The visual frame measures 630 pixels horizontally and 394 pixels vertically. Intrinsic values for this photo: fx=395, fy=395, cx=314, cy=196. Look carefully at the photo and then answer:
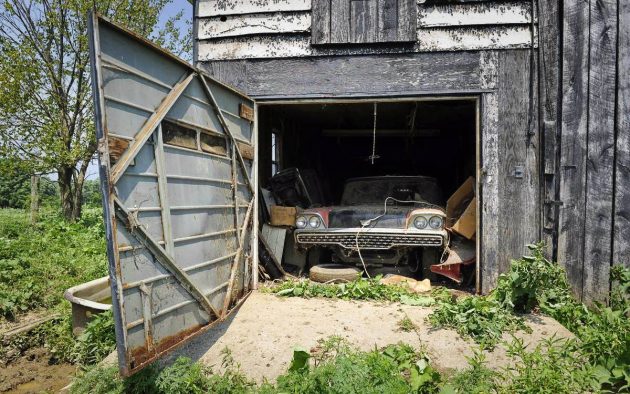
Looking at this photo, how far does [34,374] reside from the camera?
11.9ft

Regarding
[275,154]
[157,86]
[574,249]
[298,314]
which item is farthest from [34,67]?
[574,249]

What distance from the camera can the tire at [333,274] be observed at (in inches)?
198

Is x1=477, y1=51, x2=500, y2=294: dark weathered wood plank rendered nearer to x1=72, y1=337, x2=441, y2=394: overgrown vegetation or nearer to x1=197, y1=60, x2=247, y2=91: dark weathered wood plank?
x1=72, y1=337, x2=441, y2=394: overgrown vegetation

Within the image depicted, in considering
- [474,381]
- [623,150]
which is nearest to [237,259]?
[474,381]

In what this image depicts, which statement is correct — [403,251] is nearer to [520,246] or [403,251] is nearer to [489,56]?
[520,246]

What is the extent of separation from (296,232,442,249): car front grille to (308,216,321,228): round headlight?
147 mm

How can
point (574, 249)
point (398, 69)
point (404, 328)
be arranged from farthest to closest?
point (398, 69), point (574, 249), point (404, 328)

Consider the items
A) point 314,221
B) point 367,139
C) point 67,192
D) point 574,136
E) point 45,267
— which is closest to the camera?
point 574,136

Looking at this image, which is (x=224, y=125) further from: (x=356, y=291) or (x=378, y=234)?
(x=356, y=291)

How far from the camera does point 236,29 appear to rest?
5.10 metres

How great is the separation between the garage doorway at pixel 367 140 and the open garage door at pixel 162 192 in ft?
7.46

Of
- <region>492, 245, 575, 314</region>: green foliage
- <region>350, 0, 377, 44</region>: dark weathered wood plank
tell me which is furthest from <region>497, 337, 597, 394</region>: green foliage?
<region>350, 0, 377, 44</region>: dark weathered wood plank

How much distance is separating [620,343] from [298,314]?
272 centimetres

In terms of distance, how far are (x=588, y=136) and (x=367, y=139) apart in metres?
6.23
